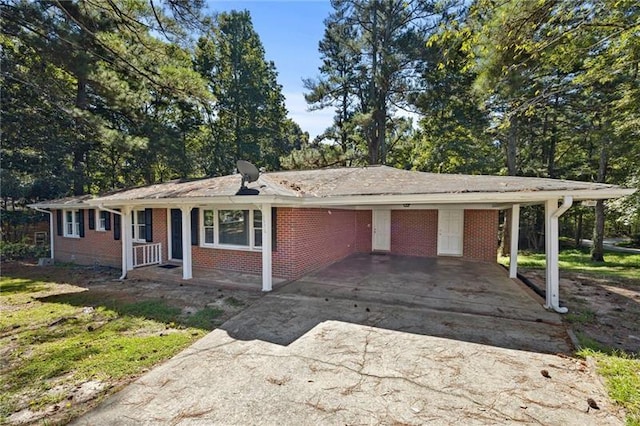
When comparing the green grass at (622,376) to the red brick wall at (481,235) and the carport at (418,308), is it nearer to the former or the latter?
the carport at (418,308)

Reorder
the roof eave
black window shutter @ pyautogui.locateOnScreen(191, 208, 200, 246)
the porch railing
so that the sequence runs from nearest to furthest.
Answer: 1. the roof eave
2. black window shutter @ pyautogui.locateOnScreen(191, 208, 200, 246)
3. the porch railing

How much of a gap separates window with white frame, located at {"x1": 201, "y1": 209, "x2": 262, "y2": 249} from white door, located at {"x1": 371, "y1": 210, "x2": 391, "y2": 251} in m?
6.40

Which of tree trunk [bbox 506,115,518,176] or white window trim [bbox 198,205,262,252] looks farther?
tree trunk [bbox 506,115,518,176]

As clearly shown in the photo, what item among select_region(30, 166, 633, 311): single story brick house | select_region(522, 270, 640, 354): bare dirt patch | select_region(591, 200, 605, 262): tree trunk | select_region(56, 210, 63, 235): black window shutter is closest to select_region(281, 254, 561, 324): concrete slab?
select_region(522, 270, 640, 354): bare dirt patch

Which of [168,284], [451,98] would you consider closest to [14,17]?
[168,284]

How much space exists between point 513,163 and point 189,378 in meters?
16.1

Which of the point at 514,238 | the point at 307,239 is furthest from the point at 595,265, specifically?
the point at 307,239

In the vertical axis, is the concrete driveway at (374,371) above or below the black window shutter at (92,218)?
below

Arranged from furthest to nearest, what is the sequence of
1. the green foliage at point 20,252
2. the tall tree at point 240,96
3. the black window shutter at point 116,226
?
the tall tree at point 240,96, the green foliage at point 20,252, the black window shutter at point 116,226

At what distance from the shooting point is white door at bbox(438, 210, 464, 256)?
38.6 feet

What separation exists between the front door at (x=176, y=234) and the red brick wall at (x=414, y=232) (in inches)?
333

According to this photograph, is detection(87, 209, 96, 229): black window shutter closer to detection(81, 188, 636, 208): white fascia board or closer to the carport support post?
detection(81, 188, 636, 208): white fascia board

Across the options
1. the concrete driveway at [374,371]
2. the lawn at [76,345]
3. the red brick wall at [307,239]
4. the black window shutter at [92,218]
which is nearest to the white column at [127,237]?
the lawn at [76,345]

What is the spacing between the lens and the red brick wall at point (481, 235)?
11312 mm
